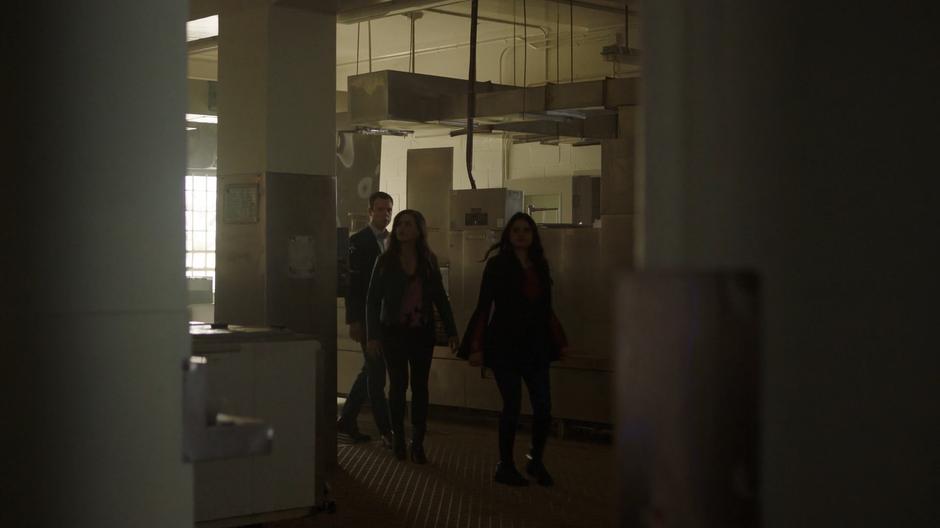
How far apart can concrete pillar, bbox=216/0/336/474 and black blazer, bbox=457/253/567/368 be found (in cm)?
90

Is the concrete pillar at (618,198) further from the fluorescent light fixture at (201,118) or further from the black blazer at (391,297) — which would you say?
the fluorescent light fixture at (201,118)

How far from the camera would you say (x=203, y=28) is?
349 inches

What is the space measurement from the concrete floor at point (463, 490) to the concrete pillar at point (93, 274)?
3.58 metres

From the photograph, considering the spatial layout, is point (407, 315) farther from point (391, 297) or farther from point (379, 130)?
point (379, 130)

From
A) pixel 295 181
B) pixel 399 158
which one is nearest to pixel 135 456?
pixel 295 181

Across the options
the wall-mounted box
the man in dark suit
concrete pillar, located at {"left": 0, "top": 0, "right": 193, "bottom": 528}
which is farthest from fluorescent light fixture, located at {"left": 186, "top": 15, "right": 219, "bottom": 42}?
concrete pillar, located at {"left": 0, "top": 0, "right": 193, "bottom": 528}

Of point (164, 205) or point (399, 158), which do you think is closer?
point (164, 205)

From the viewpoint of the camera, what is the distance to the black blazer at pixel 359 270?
25.6 feet

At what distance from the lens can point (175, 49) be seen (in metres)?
2.08

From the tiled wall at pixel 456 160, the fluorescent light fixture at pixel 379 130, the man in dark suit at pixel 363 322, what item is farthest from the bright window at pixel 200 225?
the man in dark suit at pixel 363 322

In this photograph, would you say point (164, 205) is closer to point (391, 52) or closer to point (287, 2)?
point (287, 2)

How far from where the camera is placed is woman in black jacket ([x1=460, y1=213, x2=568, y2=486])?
258 inches

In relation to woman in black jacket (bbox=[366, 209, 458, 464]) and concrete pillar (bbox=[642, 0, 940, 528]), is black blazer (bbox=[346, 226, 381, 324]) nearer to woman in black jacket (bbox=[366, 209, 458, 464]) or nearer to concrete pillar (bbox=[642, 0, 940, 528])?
woman in black jacket (bbox=[366, 209, 458, 464])

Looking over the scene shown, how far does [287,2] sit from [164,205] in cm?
467
